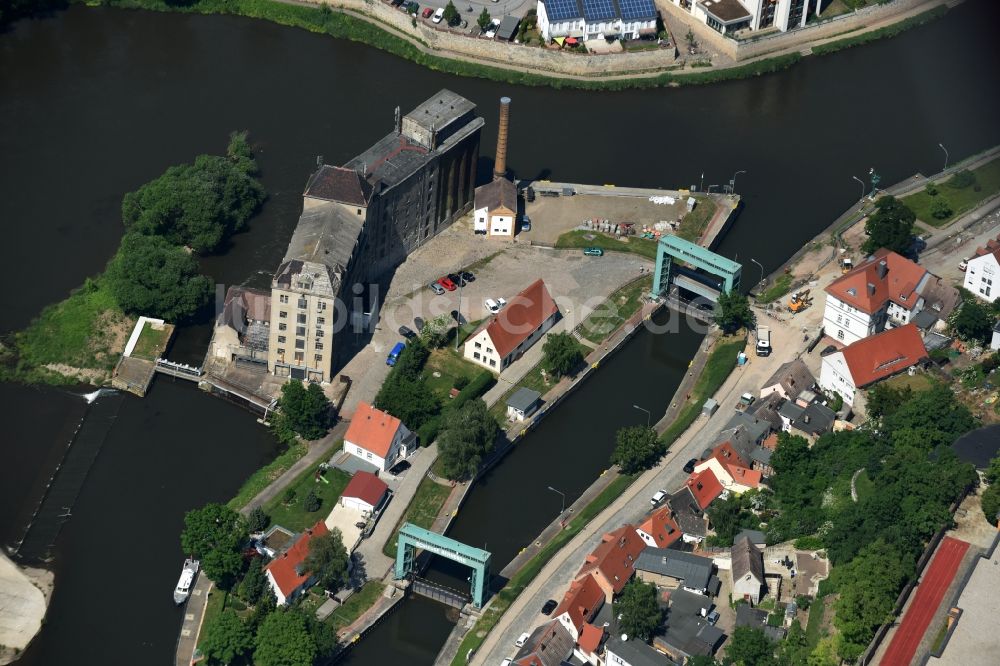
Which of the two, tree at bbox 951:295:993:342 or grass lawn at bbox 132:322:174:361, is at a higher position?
tree at bbox 951:295:993:342

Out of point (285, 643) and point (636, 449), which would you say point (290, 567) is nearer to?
point (285, 643)

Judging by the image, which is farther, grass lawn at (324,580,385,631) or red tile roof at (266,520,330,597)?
grass lawn at (324,580,385,631)

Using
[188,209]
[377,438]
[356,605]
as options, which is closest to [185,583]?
[356,605]

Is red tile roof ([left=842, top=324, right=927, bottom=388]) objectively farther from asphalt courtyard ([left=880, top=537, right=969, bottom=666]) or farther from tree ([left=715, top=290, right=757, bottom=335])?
asphalt courtyard ([left=880, top=537, right=969, bottom=666])

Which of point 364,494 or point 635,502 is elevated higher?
point 635,502

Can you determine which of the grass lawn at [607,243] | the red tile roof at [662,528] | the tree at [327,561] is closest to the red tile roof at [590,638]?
the red tile roof at [662,528]

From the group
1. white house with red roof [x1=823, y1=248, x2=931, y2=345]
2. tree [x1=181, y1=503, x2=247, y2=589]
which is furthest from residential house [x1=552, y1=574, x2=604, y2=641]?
white house with red roof [x1=823, y1=248, x2=931, y2=345]
